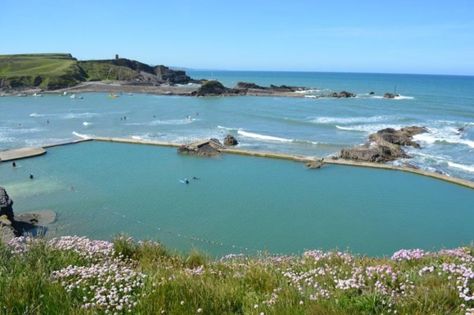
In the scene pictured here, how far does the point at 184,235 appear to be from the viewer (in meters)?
19.0

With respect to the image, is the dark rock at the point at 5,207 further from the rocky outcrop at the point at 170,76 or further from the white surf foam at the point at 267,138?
the rocky outcrop at the point at 170,76

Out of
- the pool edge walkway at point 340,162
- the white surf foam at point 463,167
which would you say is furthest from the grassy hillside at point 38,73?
the white surf foam at point 463,167

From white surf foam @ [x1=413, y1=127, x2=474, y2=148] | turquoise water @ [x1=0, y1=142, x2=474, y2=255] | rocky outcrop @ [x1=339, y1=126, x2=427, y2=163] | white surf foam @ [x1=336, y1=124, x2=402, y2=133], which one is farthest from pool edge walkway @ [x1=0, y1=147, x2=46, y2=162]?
white surf foam @ [x1=413, y1=127, x2=474, y2=148]

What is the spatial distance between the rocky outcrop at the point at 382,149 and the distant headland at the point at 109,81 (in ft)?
199

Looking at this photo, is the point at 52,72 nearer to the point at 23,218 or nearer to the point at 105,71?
the point at 105,71

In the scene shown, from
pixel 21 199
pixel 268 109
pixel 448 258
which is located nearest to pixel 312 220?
pixel 448 258

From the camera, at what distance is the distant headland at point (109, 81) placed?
103688 millimetres

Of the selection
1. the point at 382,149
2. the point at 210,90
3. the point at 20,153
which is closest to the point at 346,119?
the point at 382,149

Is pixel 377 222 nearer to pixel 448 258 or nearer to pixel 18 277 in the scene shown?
pixel 448 258

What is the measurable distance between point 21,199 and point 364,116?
166 feet

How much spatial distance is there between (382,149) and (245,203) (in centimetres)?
1657

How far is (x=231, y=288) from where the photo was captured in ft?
18.3

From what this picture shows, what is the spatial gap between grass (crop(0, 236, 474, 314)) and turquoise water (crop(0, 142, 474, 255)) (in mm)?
10621

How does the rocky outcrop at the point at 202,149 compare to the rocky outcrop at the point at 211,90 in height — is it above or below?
below
